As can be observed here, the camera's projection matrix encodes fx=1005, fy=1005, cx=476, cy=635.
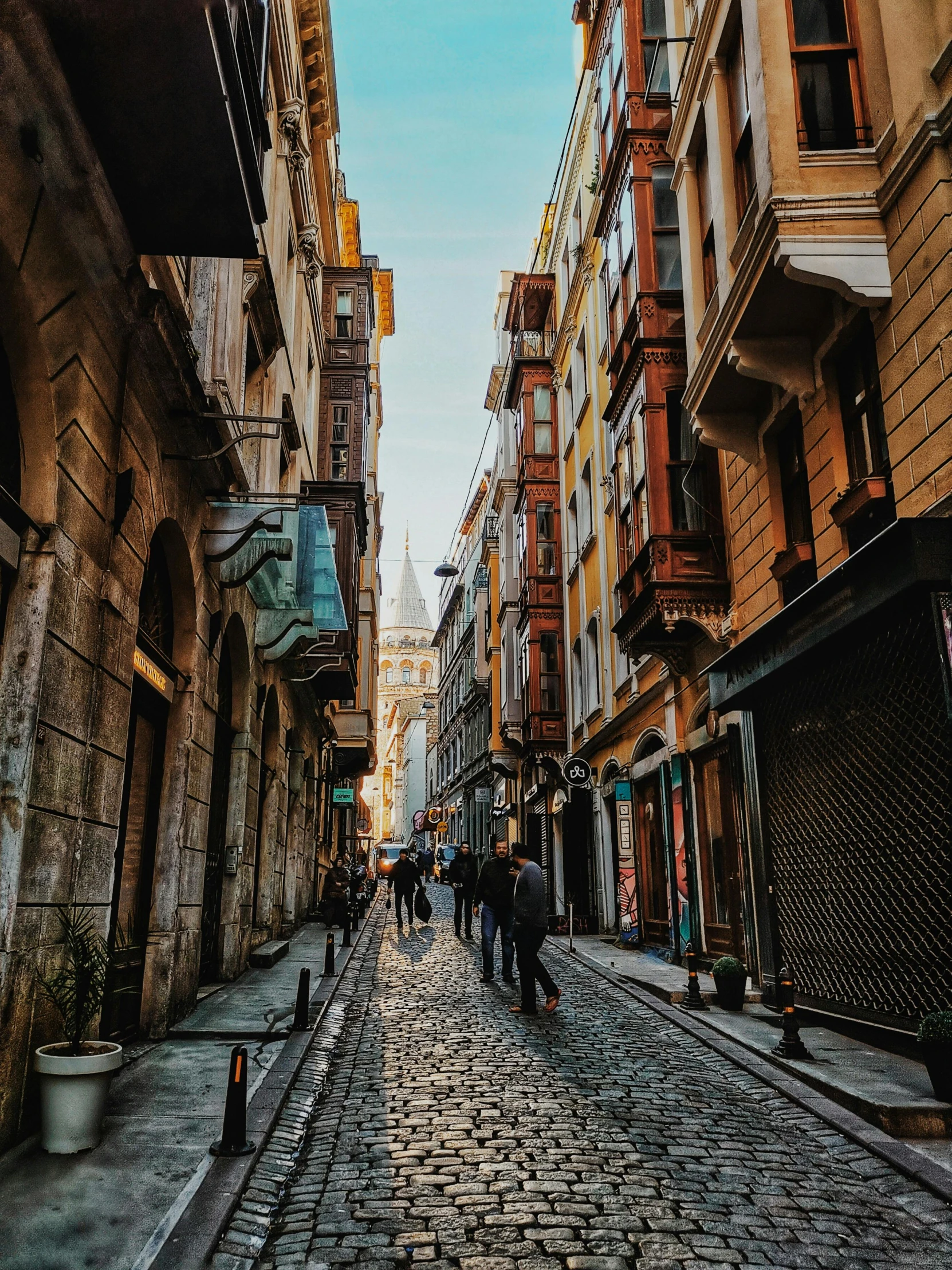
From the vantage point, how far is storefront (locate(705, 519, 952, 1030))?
7805mm

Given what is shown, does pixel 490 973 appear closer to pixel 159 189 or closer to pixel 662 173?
pixel 159 189

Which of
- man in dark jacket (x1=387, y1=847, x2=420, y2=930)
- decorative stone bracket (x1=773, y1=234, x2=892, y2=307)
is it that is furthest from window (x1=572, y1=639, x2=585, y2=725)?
decorative stone bracket (x1=773, y1=234, x2=892, y2=307)

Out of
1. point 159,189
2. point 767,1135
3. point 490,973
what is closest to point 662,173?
point 159,189

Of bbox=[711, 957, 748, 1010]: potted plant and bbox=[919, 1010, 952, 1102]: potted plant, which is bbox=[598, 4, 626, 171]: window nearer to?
bbox=[711, 957, 748, 1010]: potted plant

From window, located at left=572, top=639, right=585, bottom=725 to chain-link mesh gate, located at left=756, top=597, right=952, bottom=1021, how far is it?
14.2 metres

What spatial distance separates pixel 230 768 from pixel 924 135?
35.6ft

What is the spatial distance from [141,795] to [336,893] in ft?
39.3

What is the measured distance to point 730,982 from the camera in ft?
35.8

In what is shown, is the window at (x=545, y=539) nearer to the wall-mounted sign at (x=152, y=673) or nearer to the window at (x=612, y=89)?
the window at (x=612, y=89)

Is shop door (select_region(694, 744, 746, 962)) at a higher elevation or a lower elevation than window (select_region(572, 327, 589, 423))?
lower

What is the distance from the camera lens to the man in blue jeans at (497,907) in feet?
43.8

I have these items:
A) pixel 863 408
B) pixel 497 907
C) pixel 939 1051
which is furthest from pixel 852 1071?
pixel 497 907

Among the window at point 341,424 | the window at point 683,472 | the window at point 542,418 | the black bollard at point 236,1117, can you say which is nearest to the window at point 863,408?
the window at point 683,472

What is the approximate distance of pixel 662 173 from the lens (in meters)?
16.9
